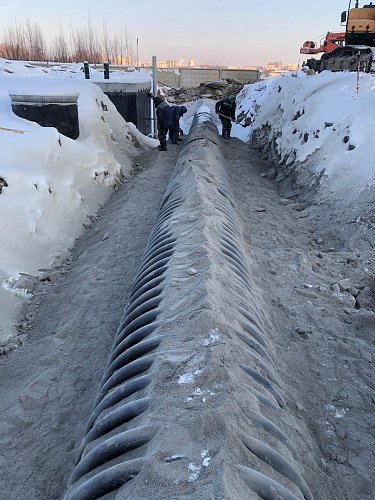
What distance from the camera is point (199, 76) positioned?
33.2 meters

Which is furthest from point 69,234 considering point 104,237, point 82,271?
point 82,271

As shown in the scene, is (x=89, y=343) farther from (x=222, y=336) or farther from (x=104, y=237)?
(x=104, y=237)

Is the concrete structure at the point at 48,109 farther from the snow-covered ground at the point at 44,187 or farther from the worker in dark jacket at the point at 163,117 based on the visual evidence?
the worker in dark jacket at the point at 163,117

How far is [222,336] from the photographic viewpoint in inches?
101

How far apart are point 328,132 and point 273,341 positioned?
220 inches

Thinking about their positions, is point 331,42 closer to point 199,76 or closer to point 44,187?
point 199,76

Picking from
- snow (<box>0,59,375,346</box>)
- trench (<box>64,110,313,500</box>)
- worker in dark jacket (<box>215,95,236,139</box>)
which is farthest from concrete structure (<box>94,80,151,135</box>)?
trench (<box>64,110,313,500</box>)

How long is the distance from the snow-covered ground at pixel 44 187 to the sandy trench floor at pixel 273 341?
281 mm

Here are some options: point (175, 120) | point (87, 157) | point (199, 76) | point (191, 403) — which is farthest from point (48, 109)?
point (199, 76)

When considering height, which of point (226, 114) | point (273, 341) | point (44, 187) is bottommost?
point (273, 341)

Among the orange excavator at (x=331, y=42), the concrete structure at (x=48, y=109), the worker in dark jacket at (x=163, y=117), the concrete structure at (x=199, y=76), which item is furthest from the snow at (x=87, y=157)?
the concrete structure at (x=199, y=76)

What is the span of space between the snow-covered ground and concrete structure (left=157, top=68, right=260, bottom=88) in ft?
82.1

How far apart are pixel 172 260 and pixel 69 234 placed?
2953 millimetres

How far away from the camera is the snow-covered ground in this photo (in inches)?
195
